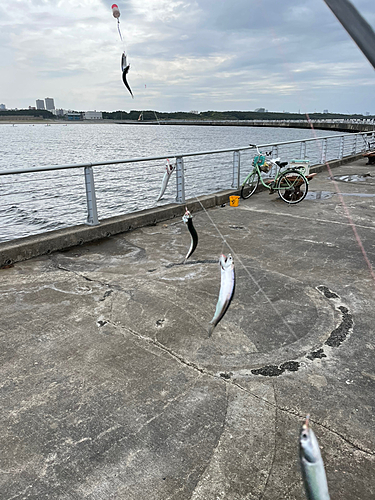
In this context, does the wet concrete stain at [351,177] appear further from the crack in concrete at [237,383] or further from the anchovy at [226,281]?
the anchovy at [226,281]

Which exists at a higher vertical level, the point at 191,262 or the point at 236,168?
the point at 236,168

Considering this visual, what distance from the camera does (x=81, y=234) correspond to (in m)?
6.20

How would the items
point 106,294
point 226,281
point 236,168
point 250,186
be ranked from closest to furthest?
1. point 226,281
2. point 106,294
3. point 236,168
4. point 250,186

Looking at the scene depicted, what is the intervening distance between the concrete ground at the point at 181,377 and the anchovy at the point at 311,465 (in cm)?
127

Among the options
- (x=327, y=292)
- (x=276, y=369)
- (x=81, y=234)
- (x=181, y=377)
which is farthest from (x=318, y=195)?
(x=181, y=377)

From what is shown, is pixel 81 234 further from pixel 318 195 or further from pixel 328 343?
pixel 318 195

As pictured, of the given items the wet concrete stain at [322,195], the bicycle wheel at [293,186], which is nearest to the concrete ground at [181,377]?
the bicycle wheel at [293,186]

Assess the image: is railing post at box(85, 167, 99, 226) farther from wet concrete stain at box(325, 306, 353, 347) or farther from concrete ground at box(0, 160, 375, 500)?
wet concrete stain at box(325, 306, 353, 347)

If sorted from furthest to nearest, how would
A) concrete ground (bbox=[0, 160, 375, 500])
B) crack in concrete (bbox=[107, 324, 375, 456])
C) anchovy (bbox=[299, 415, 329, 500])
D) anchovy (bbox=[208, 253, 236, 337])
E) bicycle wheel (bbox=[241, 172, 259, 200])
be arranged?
bicycle wheel (bbox=[241, 172, 259, 200]) → crack in concrete (bbox=[107, 324, 375, 456]) → concrete ground (bbox=[0, 160, 375, 500]) → anchovy (bbox=[208, 253, 236, 337]) → anchovy (bbox=[299, 415, 329, 500])

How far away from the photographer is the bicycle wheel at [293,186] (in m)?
8.82

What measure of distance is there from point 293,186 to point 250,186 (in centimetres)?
136

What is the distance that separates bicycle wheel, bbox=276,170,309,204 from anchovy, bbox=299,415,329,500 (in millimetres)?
8472

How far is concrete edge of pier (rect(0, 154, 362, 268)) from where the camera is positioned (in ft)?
17.7

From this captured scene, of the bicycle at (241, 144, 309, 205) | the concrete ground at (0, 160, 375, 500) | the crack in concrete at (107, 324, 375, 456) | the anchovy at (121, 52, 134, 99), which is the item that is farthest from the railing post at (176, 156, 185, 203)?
the anchovy at (121, 52, 134, 99)
